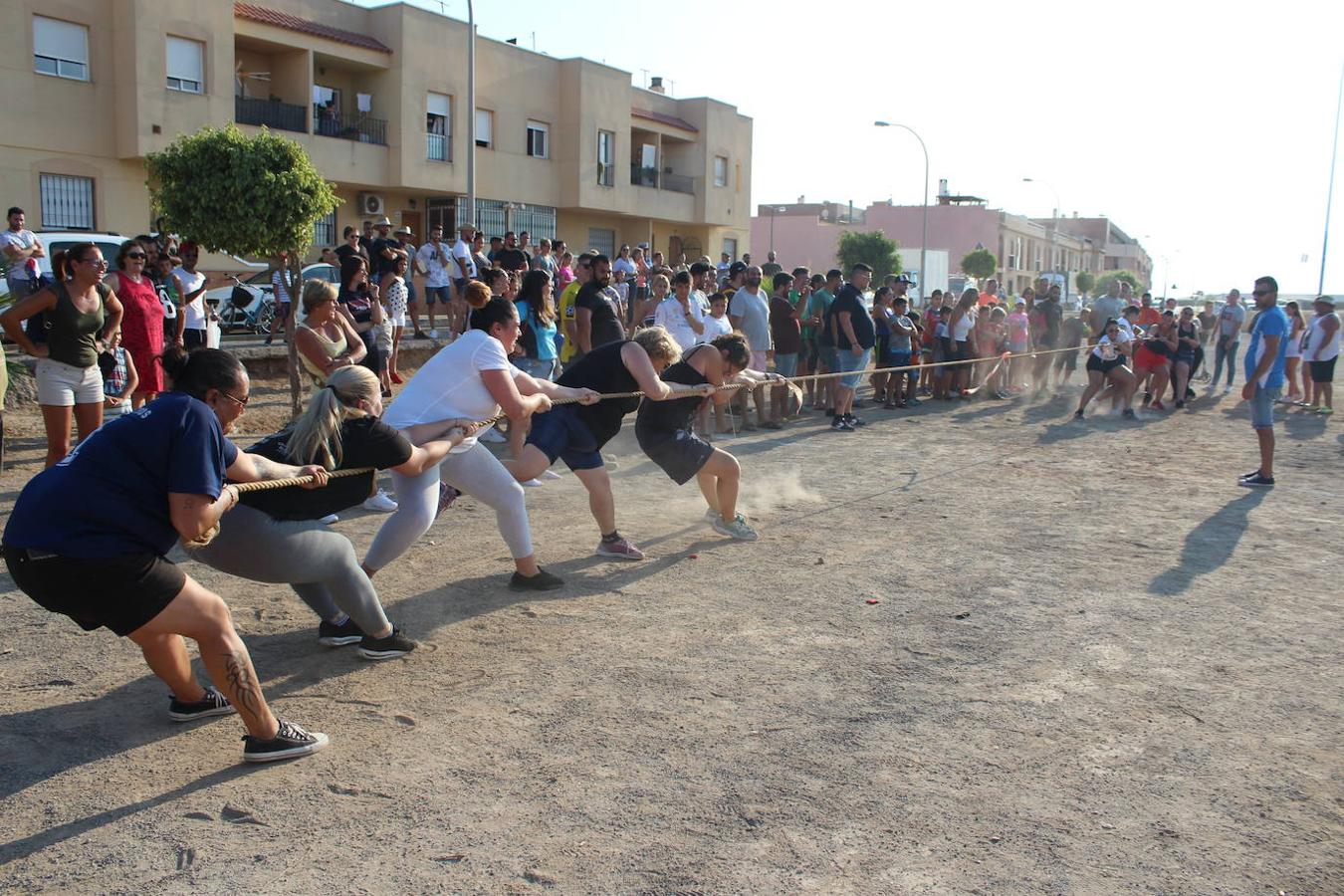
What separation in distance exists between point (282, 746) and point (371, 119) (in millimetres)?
28289

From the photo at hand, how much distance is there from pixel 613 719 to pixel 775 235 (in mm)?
71228

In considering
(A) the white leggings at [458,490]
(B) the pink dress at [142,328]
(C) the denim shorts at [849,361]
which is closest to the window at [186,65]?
(B) the pink dress at [142,328]

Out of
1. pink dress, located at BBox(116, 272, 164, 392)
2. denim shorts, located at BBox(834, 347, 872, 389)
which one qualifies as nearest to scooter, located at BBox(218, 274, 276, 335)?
pink dress, located at BBox(116, 272, 164, 392)

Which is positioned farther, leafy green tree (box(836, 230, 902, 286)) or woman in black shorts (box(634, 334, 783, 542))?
leafy green tree (box(836, 230, 902, 286))

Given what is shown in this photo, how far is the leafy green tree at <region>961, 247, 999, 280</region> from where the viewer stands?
63.6 meters

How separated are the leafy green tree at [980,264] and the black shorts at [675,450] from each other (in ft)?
197

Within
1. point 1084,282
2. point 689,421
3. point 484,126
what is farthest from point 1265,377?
point 1084,282

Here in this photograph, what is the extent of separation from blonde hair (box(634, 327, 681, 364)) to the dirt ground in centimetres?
132

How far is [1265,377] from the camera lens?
31.9 ft

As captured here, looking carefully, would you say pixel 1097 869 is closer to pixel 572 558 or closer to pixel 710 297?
pixel 572 558

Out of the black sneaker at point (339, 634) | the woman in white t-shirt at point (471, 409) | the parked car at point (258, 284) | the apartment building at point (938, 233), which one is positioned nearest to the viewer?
the black sneaker at point (339, 634)

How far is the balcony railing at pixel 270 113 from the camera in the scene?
84.8ft

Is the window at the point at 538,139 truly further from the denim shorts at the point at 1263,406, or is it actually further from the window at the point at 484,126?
the denim shorts at the point at 1263,406

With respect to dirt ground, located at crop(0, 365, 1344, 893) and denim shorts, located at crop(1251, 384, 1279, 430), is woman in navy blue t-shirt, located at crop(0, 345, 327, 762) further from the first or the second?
denim shorts, located at crop(1251, 384, 1279, 430)
